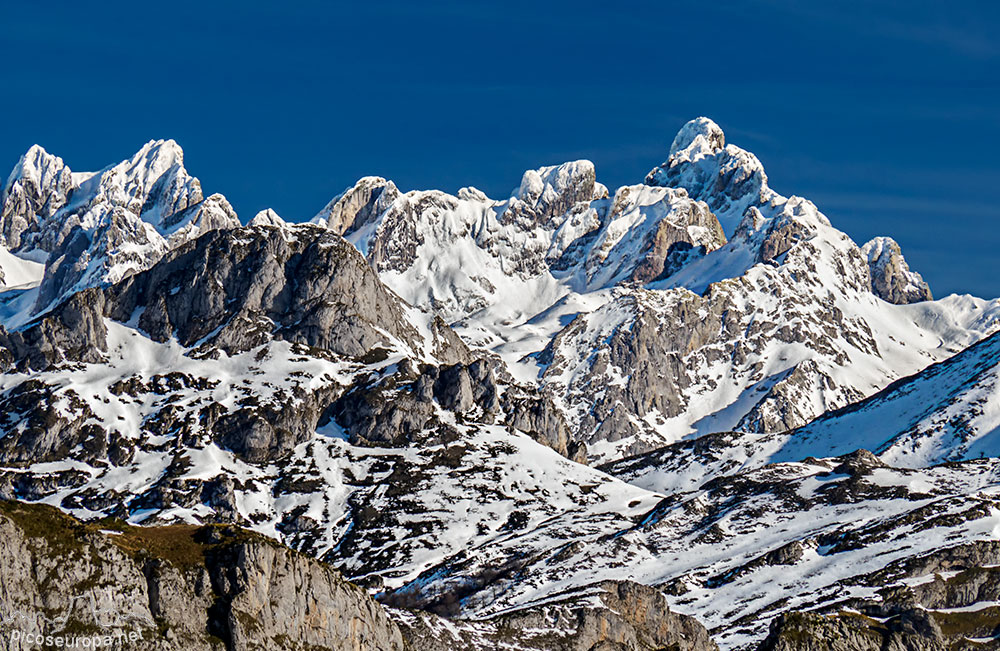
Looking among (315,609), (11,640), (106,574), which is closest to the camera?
(11,640)

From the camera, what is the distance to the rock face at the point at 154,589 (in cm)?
17412

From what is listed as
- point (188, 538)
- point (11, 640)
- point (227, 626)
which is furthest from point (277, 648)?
point (11, 640)

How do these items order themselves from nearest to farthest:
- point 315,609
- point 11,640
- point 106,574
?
point 11,640
point 106,574
point 315,609

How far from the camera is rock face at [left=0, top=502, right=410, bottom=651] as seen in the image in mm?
174125

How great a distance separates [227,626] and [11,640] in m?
26.4

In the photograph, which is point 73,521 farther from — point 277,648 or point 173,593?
point 277,648

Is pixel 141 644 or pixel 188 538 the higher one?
pixel 188 538

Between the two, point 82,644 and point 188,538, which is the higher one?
point 188,538

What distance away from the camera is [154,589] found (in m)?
182

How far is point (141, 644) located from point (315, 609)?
27.5 metres

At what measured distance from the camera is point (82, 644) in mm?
170500

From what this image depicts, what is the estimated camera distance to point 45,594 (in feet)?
572

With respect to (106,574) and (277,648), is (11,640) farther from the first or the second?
(277,648)

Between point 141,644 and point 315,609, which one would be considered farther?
point 315,609
